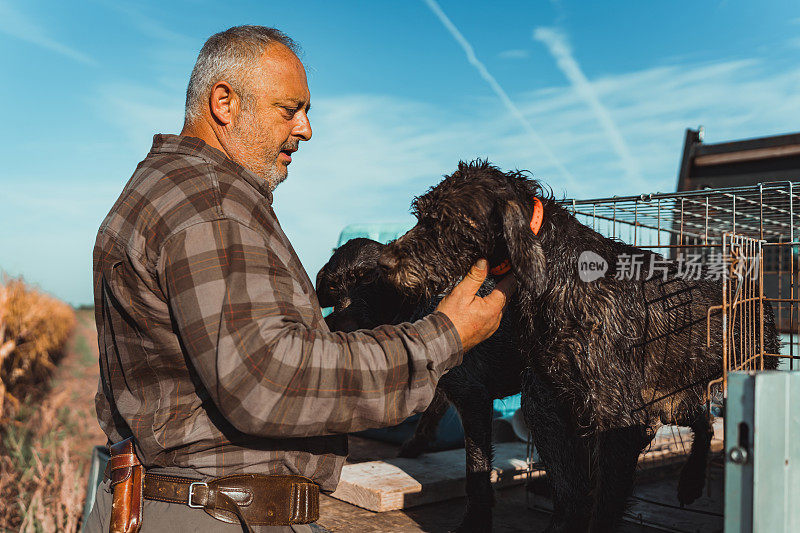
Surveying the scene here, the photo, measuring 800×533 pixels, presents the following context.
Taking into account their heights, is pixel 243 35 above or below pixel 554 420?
above

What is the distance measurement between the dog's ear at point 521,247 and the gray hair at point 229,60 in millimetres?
1059

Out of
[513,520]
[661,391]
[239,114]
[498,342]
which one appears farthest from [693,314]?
[239,114]

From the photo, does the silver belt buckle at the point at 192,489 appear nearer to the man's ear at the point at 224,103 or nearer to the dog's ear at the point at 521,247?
the man's ear at the point at 224,103

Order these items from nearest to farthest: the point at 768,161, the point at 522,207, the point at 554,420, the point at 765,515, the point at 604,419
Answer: the point at 765,515 → the point at 522,207 → the point at 604,419 → the point at 554,420 → the point at 768,161

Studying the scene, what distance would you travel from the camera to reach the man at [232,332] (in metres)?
1.49

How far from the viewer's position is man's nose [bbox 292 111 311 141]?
203 centimetres

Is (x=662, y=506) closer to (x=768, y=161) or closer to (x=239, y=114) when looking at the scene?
(x=239, y=114)

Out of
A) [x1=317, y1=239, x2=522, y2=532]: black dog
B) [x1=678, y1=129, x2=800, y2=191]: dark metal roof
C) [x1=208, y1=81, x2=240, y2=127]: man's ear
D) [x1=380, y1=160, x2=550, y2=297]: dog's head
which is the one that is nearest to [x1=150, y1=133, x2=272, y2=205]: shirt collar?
[x1=208, y1=81, x2=240, y2=127]: man's ear

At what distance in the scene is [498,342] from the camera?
4.08 metres

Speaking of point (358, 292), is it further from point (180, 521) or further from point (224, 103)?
point (180, 521)

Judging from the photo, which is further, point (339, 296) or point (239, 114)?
point (339, 296)

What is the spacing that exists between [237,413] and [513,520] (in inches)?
116

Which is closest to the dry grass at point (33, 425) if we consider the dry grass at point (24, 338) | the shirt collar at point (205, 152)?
the dry grass at point (24, 338)

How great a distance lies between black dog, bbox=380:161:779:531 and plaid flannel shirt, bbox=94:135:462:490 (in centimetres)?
84
